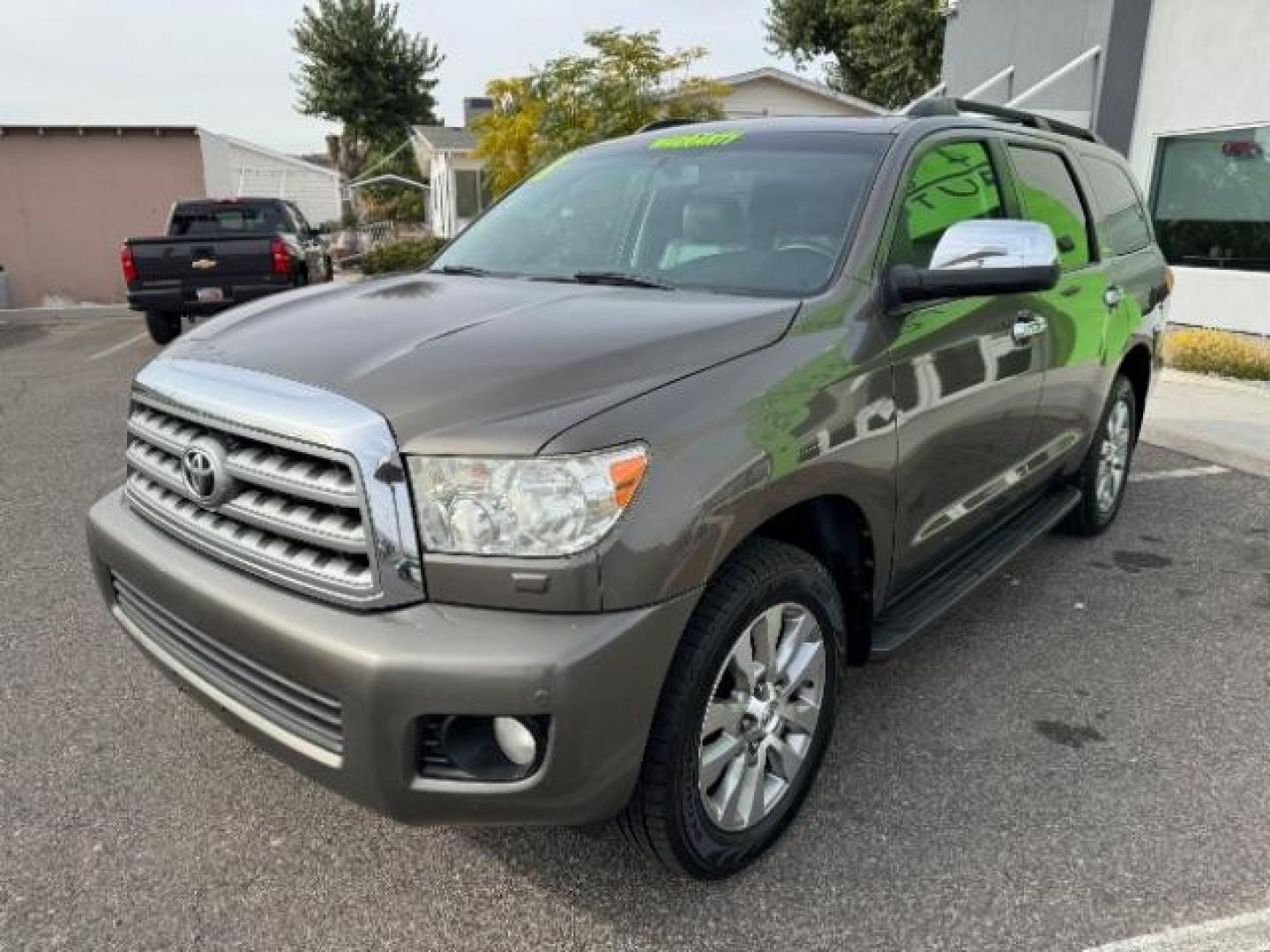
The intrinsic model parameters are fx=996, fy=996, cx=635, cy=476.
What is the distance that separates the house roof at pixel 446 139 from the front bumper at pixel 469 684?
2674 cm

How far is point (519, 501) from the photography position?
192cm

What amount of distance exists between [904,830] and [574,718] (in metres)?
1.20

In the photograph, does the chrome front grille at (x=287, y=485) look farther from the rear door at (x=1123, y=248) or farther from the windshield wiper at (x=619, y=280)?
the rear door at (x=1123, y=248)

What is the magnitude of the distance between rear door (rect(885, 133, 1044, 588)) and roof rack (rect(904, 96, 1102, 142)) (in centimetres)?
19

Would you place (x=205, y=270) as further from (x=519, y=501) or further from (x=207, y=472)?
(x=519, y=501)

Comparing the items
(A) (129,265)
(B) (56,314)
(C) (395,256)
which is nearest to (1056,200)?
(A) (129,265)

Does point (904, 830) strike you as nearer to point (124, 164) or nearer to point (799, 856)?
point (799, 856)

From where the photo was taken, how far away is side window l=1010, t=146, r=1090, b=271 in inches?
148

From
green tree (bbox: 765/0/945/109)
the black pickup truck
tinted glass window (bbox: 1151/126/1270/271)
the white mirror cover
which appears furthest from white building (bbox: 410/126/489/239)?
the white mirror cover

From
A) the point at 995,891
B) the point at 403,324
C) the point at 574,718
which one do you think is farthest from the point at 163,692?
the point at 995,891

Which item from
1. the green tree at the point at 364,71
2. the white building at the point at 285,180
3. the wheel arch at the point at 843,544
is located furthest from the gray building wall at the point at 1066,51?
the green tree at the point at 364,71

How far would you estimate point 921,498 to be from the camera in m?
2.91

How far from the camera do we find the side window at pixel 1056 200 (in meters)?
3.76

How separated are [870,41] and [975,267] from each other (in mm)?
29324
